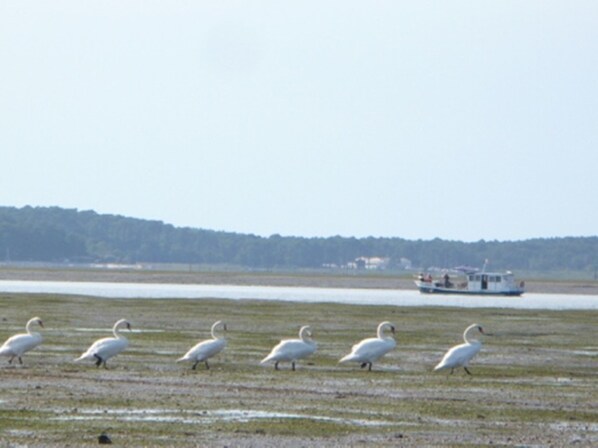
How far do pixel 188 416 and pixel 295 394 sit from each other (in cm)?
417

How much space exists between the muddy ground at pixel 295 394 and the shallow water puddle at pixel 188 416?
28 mm

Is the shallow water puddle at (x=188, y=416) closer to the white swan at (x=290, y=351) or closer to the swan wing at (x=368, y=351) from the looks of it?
the white swan at (x=290, y=351)

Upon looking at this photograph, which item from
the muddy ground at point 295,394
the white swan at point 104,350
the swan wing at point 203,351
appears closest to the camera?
the muddy ground at point 295,394

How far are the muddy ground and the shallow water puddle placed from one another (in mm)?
28

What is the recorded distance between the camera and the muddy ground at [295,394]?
2105 cm

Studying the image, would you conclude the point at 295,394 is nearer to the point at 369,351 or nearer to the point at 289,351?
the point at 289,351

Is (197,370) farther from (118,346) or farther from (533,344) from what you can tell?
(533,344)

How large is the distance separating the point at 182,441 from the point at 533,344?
24942mm

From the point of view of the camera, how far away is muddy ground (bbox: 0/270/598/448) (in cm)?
2105

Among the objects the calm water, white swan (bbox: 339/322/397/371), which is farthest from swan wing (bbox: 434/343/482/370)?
the calm water

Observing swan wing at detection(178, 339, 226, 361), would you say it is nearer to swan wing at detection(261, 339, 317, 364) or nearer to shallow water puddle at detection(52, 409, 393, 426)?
swan wing at detection(261, 339, 317, 364)

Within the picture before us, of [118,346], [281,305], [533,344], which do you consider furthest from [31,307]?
[118,346]

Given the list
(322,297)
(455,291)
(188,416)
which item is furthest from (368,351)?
(455,291)

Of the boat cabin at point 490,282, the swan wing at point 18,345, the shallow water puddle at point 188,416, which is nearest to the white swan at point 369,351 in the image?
the swan wing at point 18,345
